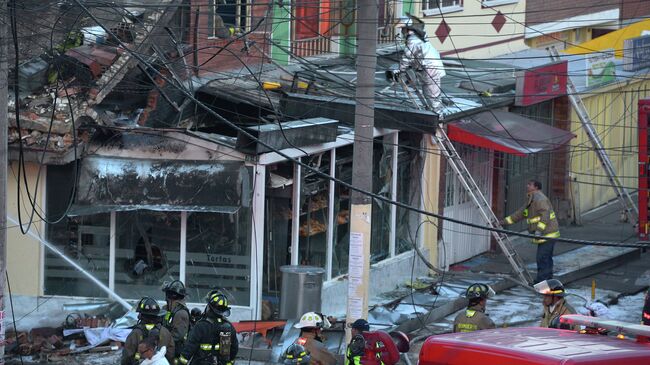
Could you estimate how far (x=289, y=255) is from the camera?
1559 cm

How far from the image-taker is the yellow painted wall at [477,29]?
78.4ft

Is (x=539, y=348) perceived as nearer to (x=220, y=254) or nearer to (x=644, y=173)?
(x=220, y=254)

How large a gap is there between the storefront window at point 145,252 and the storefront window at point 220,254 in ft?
0.72

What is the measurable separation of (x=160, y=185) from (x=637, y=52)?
1369 cm

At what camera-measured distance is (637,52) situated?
24.7m

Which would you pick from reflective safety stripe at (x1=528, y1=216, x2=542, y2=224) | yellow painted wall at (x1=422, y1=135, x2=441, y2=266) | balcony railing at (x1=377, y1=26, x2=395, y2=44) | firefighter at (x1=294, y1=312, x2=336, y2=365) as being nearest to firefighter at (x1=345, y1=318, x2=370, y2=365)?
firefighter at (x1=294, y1=312, x2=336, y2=365)

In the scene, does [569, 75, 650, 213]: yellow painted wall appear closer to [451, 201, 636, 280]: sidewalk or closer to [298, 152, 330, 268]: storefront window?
[451, 201, 636, 280]: sidewalk

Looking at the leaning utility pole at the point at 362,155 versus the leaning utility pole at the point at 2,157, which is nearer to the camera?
the leaning utility pole at the point at 2,157

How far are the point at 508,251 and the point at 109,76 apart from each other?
24.0 ft

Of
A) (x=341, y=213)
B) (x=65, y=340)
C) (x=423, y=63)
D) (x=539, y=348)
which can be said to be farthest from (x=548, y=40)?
(x=539, y=348)

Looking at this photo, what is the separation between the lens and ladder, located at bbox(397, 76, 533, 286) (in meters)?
→ 17.9

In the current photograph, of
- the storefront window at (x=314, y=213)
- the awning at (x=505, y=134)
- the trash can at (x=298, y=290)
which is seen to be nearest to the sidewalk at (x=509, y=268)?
the storefront window at (x=314, y=213)

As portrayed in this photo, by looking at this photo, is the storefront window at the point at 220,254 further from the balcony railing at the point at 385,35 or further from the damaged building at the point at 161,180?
the balcony railing at the point at 385,35

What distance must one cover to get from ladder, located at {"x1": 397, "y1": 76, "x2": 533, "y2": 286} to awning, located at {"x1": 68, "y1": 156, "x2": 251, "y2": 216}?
410 cm
